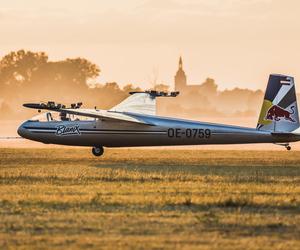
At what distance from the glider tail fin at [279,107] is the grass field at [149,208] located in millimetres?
9843

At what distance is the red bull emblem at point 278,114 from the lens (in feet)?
170

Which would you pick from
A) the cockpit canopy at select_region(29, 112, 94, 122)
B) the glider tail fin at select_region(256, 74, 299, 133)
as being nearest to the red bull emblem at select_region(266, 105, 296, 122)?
the glider tail fin at select_region(256, 74, 299, 133)

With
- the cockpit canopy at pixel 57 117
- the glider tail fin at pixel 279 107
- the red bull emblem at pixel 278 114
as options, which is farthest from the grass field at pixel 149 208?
the cockpit canopy at pixel 57 117

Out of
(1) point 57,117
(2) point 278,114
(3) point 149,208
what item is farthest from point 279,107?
(3) point 149,208

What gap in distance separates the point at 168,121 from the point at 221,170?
11.0 meters

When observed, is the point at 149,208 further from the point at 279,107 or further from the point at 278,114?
the point at 279,107

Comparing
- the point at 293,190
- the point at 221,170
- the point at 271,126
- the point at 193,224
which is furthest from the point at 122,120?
the point at 193,224

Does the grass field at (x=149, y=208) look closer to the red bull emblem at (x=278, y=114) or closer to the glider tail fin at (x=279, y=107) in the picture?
the glider tail fin at (x=279, y=107)

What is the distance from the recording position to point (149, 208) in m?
25.3

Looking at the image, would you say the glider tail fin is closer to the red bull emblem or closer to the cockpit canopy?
the red bull emblem

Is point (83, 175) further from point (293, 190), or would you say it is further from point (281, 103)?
point (281, 103)

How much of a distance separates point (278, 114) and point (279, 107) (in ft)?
1.55

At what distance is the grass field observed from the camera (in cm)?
2023

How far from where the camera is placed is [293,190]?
31.0 meters
